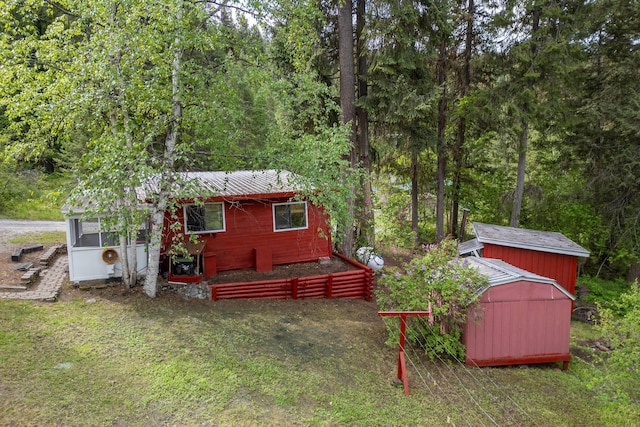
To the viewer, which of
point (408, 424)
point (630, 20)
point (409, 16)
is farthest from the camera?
point (630, 20)

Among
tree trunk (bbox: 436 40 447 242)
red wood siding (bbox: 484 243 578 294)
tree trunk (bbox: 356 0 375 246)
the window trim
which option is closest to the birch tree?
the window trim

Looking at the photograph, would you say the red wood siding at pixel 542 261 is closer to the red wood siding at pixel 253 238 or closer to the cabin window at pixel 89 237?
the red wood siding at pixel 253 238

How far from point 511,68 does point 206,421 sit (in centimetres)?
1354

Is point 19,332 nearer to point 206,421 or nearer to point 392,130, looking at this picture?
point 206,421

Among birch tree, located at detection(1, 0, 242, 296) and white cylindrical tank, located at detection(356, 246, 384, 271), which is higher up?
birch tree, located at detection(1, 0, 242, 296)

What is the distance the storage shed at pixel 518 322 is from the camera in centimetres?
720

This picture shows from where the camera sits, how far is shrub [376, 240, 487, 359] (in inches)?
276

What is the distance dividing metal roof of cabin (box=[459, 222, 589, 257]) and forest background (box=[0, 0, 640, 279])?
2.39m

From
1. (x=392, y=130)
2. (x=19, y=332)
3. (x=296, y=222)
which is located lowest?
(x=19, y=332)

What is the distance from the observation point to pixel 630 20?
477 inches

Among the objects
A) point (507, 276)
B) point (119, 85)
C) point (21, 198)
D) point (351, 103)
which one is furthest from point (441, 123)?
point (21, 198)

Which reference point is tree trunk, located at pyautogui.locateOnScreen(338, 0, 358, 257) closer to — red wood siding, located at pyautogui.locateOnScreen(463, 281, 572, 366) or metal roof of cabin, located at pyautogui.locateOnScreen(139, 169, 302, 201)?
metal roof of cabin, located at pyautogui.locateOnScreen(139, 169, 302, 201)

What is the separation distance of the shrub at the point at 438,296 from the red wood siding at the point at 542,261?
Answer: 3.82 m

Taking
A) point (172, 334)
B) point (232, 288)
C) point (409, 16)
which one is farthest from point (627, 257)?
point (172, 334)
